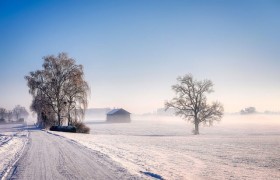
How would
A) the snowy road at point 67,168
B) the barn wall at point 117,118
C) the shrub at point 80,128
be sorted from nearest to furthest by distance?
the snowy road at point 67,168 → the shrub at point 80,128 → the barn wall at point 117,118

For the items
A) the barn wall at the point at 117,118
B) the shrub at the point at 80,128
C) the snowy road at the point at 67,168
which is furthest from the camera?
the barn wall at the point at 117,118

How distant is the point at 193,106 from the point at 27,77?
3127 cm

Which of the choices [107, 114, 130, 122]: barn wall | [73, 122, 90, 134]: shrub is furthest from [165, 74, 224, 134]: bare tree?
[107, 114, 130, 122]: barn wall

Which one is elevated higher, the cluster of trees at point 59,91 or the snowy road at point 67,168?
the cluster of trees at point 59,91

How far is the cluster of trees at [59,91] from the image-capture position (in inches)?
1690

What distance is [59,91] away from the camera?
44.7 meters

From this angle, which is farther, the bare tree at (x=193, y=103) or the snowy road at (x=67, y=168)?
the bare tree at (x=193, y=103)

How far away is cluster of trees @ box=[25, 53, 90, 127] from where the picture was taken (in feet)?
141

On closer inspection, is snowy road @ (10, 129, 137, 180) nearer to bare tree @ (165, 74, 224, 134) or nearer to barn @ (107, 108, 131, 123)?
bare tree @ (165, 74, 224, 134)

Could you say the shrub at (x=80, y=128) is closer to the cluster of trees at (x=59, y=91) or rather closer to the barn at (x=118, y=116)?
the cluster of trees at (x=59, y=91)

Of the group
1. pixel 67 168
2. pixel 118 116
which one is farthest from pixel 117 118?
pixel 67 168

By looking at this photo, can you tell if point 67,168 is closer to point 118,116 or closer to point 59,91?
point 59,91

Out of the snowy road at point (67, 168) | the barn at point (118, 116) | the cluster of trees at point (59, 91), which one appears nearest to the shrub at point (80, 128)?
the cluster of trees at point (59, 91)

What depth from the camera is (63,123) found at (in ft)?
154
